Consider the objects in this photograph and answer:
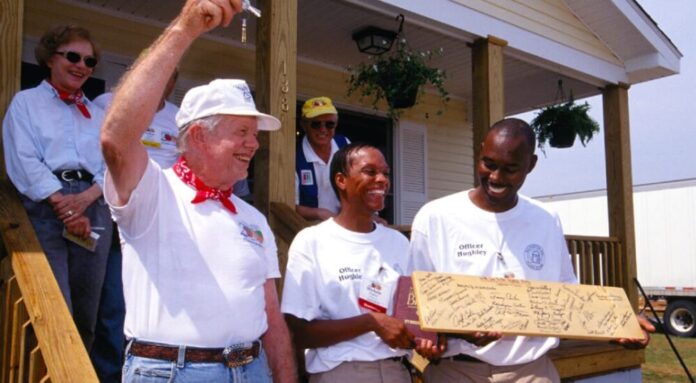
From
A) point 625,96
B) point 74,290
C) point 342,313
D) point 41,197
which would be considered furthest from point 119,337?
point 625,96

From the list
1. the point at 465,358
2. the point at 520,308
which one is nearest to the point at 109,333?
the point at 465,358

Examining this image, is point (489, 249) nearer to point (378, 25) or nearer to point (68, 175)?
point (68, 175)

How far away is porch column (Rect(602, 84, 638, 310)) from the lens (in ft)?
26.0

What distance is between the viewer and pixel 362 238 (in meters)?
2.54

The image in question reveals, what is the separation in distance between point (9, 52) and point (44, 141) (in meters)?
0.65

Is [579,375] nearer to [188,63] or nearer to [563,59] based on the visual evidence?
[563,59]

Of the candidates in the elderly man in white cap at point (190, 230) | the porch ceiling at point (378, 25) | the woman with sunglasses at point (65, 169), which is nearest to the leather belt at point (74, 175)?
the woman with sunglasses at point (65, 169)

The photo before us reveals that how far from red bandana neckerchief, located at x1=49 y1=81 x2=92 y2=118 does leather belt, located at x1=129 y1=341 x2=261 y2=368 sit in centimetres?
176

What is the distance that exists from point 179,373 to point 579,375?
426 centimetres

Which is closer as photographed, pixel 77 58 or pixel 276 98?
pixel 77 58

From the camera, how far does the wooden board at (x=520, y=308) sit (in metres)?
2.26

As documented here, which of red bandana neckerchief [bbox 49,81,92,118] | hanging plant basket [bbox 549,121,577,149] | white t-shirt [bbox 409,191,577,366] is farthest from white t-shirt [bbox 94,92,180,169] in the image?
hanging plant basket [bbox 549,121,577,149]

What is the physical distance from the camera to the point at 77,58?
321 centimetres

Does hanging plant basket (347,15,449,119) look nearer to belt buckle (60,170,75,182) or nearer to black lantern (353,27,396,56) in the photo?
black lantern (353,27,396,56)
